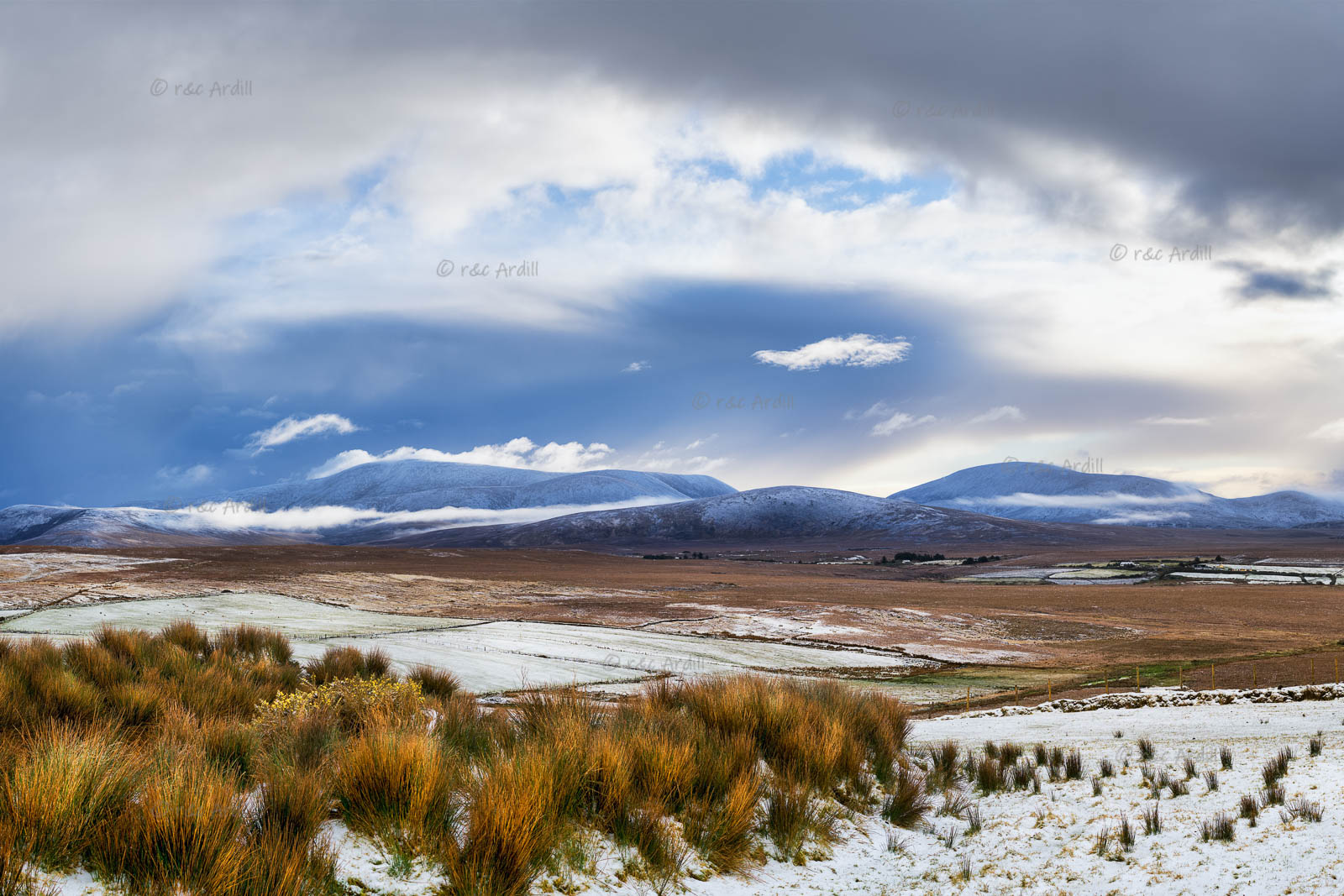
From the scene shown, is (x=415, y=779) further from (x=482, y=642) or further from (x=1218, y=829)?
(x=482, y=642)

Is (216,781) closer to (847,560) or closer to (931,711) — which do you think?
(931,711)

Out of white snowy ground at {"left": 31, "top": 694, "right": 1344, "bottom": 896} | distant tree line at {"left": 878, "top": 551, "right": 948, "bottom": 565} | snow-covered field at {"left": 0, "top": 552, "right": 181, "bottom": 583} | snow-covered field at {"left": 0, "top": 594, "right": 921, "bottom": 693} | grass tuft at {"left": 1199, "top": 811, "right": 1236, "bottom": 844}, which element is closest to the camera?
white snowy ground at {"left": 31, "top": 694, "right": 1344, "bottom": 896}

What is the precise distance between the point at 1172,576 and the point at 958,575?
26929 mm

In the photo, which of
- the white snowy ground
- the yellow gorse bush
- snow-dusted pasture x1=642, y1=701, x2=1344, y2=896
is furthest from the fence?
the yellow gorse bush

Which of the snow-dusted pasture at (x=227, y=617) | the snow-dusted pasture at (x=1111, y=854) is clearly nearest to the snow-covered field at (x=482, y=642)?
the snow-dusted pasture at (x=227, y=617)

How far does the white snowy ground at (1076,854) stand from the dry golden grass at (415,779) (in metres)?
0.23

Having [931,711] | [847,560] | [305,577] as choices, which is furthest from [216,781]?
[847,560]

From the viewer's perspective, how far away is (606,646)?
35469mm

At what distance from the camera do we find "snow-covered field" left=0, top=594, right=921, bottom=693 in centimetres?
2617

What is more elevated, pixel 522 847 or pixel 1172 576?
pixel 522 847

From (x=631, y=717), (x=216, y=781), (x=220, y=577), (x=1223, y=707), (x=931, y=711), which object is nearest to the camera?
(x=216, y=781)

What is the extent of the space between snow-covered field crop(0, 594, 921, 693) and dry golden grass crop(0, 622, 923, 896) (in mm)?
13278

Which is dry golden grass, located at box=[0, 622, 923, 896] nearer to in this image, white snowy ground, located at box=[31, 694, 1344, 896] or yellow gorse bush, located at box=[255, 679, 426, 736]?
yellow gorse bush, located at box=[255, 679, 426, 736]

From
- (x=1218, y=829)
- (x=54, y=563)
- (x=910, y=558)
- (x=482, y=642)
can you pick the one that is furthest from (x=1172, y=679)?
(x=910, y=558)
